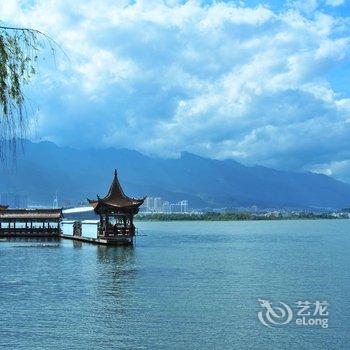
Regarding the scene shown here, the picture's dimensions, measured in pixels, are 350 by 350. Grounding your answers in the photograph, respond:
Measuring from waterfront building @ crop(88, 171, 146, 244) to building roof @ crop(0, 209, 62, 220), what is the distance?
14.7 m

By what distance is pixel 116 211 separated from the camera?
57.4 m

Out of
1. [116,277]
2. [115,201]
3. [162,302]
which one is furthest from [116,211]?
[162,302]

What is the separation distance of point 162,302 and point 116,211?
32838 mm

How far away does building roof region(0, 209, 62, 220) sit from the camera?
240 feet

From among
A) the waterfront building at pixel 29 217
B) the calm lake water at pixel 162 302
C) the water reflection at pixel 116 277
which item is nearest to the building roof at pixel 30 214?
the waterfront building at pixel 29 217

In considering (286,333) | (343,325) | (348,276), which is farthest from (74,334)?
(348,276)

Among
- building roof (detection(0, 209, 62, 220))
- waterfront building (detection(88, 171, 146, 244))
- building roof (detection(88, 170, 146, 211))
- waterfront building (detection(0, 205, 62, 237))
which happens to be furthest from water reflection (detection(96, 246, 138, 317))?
waterfront building (detection(0, 205, 62, 237))

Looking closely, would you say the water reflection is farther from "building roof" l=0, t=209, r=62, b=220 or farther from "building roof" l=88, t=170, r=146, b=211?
"building roof" l=0, t=209, r=62, b=220

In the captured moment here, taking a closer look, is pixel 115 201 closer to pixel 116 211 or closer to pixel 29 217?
pixel 116 211

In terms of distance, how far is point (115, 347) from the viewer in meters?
17.8

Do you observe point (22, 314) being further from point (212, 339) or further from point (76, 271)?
point (76, 271)

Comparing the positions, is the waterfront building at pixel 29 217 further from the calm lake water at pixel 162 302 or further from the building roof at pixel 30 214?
the calm lake water at pixel 162 302

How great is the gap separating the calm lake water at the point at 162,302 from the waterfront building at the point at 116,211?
37.5ft

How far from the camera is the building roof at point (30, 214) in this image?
73062 millimetres
